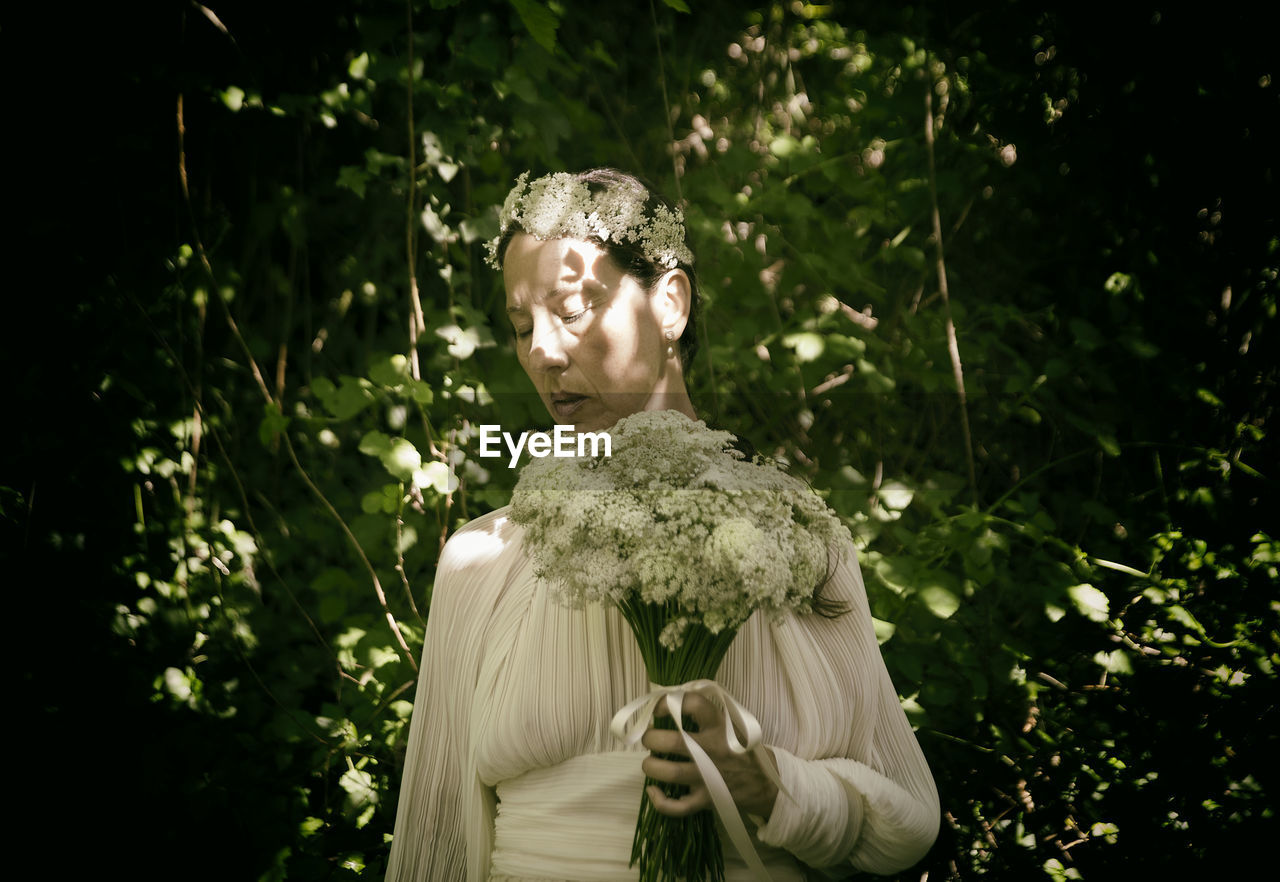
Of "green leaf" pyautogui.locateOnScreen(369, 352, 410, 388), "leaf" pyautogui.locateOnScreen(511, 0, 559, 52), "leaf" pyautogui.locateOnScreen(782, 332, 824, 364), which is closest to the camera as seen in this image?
"leaf" pyautogui.locateOnScreen(511, 0, 559, 52)

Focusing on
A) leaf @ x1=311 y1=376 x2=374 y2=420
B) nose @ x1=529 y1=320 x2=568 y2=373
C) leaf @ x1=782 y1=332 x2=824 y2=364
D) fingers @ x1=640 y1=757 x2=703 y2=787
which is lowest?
fingers @ x1=640 y1=757 x2=703 y2=787

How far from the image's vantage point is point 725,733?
938mm

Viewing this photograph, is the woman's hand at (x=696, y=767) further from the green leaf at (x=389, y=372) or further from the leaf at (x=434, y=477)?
the green leaf at (x=389, y=372)

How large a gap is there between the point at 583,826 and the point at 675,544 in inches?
16.7

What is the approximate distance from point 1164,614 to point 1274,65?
1.20m

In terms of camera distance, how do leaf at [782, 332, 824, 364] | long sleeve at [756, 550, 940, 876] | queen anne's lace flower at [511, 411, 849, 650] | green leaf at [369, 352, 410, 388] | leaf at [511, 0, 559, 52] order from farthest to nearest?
leaf at [782, 332, 824, 364]
green leaf at [369, 352, 410, 388]
leaf at [511, 0, 559, 52]
long sleeve at [756, 550, 940, 876]
queen anne's lace flower at [511, 411, 849, 650]

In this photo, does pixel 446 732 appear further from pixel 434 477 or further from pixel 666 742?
pixel 434 477

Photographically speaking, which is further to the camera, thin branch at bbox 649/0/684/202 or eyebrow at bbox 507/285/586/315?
thin branch at bbox 649/0/684/202

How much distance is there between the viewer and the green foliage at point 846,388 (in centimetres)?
175

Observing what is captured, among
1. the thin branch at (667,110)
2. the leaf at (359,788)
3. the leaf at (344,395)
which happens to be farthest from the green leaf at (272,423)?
the thin branch at (667,110)

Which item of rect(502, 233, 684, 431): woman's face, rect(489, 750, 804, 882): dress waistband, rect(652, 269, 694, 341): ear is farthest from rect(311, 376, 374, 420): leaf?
rect(489, 750, 804, 882): dress waistband

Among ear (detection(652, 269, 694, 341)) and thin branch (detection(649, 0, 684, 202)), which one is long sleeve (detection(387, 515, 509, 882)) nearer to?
ear (detection(652, 269, 694, 341))

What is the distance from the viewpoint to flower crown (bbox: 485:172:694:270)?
1152 millimetres

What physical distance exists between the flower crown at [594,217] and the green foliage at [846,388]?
65 cm
